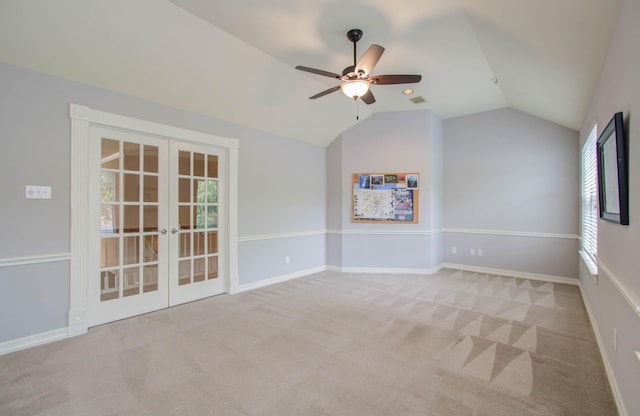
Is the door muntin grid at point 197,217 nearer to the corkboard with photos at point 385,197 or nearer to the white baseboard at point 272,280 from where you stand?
the white baseboard at point 272,280

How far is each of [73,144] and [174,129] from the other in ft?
3.48

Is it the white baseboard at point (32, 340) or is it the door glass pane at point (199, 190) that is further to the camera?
A: the door glass pane at point (199, 190)

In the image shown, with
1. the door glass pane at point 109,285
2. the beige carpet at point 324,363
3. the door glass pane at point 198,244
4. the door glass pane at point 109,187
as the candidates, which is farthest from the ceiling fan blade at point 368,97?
the door glass pane at point 109,285

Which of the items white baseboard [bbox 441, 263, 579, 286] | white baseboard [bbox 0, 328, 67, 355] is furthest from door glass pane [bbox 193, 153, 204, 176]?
white baseboard [bbox 441, 263, 579, 286]

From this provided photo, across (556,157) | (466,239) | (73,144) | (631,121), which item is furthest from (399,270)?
(73,144)

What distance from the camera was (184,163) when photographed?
3.93 meters

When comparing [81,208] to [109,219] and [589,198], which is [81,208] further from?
[589,198]

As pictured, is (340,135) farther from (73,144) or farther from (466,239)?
(73,144)

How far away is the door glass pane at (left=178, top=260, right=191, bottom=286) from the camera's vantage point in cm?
390

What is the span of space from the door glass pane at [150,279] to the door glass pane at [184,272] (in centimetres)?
29

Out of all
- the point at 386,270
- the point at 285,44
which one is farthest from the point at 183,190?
the point at 386,270

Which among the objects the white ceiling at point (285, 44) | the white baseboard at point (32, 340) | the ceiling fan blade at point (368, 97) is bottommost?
the white baseboard at point (32, 340)

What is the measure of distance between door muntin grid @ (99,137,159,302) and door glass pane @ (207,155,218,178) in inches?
27.1

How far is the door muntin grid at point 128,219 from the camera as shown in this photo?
3271 mm
